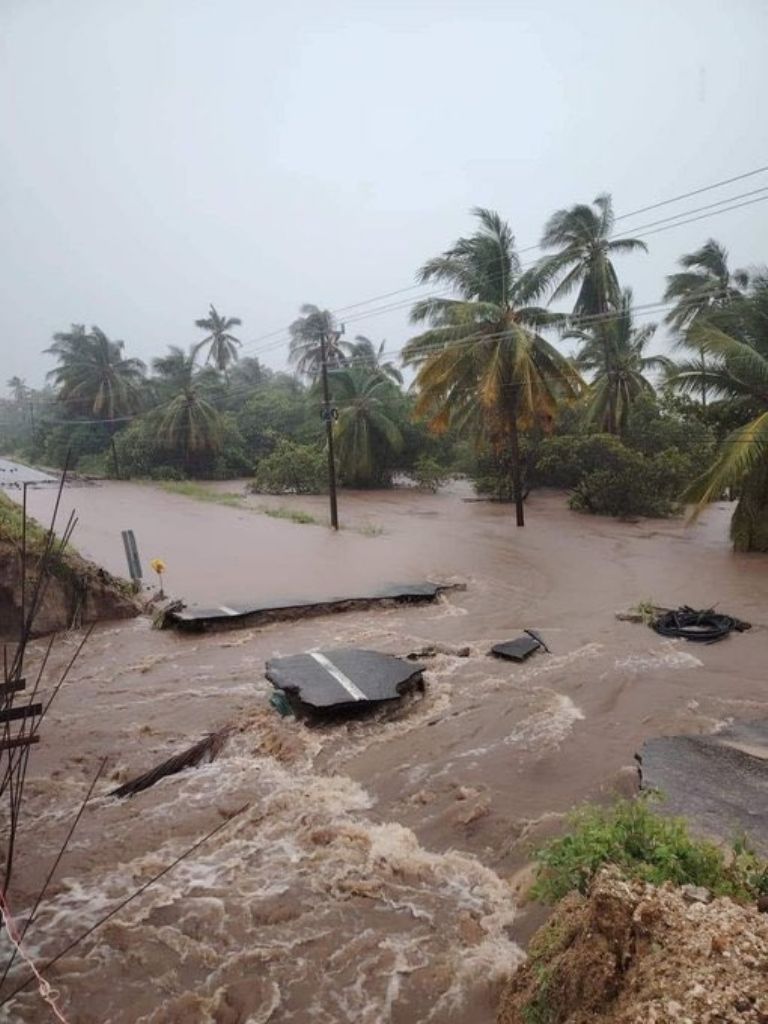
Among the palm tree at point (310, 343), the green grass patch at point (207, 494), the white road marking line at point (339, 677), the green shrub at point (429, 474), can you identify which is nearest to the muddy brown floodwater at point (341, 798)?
the white road marking line at point (339, 677)

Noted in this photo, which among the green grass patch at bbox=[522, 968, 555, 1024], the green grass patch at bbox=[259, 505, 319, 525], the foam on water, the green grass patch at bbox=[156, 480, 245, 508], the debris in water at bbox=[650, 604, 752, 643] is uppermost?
the green grass patch at bbox=[156, 480, 245, 508]

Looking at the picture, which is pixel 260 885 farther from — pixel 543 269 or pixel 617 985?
pixel 543 269

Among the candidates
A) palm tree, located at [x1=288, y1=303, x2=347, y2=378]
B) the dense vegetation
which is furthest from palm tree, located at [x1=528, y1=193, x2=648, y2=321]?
palm tree, located at [x1=288, y1=303, x2=347, y2=378]

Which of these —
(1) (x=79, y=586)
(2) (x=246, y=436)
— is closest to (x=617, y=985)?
(1) (x=79, y=586)

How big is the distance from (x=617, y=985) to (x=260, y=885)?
259 cm

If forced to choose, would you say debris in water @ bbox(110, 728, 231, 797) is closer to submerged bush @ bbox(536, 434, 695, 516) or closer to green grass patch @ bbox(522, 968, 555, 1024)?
green grass patch @ bbox(522, 968, 555, 1024)

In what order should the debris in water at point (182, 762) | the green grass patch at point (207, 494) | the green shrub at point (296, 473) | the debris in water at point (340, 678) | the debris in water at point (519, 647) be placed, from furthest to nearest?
1. the green shrub at point (296, 473)
2. the green grass patch at point (207, 494)
3. the debris in water at point (519, 647)
4. the debris in water at point (340, 678)
5. the debris in water at point (182, 762)

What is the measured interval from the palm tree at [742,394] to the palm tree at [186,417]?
2910 cm

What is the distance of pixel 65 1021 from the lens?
120 inches

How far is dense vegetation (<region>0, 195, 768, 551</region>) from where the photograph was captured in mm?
14383

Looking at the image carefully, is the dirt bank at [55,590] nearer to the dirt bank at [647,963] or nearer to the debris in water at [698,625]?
the debris in water at [698,625]

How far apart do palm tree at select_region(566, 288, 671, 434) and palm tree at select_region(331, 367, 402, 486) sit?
29.0 ft

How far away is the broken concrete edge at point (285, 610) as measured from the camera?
31.5 feet

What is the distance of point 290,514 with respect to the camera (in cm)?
2277
